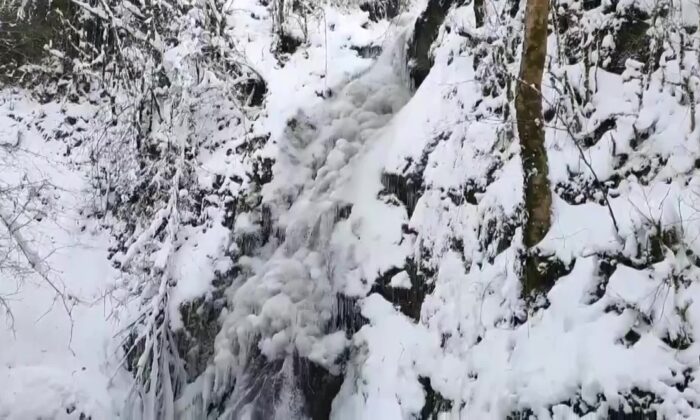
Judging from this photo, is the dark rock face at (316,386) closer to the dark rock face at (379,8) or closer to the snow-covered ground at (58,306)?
the snow-covered ground at (58,306)

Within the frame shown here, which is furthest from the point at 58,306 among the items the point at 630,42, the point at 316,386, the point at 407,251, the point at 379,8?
the point at 630,42

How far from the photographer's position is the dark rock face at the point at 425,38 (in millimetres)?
6066

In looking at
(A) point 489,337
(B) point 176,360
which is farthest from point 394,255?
(B) point 176,360

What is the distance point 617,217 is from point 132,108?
5.65 meters

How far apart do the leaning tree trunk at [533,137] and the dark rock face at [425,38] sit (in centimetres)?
241

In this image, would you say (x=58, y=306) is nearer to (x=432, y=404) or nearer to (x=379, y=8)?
(x=432, y=404)

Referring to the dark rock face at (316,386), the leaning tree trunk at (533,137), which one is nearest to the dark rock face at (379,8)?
the leaning tree trunk at (533,137)

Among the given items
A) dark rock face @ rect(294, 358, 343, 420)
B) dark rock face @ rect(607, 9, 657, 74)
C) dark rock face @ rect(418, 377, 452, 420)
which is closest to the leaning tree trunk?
dark rock face @ rect(607, 9, 657, 74)

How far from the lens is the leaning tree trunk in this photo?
360cm

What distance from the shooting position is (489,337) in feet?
13.0

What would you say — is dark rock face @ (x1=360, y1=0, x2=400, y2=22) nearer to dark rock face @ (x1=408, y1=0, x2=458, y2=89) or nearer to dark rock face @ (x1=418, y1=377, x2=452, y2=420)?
dark rock face @ (x1=408, y1=0, x2=458, y2=89)

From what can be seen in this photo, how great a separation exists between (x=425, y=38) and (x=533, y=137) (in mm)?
2844

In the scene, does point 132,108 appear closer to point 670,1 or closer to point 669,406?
point 670,1

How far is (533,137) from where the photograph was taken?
3.67m
